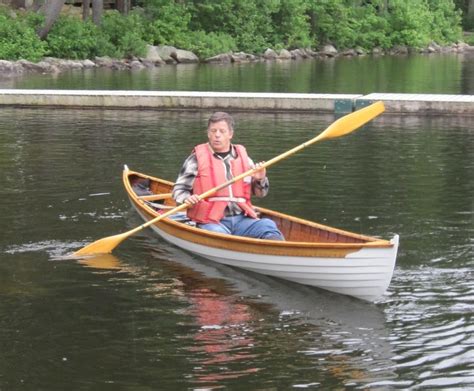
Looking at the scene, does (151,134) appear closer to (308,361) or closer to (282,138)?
(282,138)

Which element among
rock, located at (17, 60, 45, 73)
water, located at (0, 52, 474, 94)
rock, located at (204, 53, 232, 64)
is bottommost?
water, located at (0, 52, 474, 94)

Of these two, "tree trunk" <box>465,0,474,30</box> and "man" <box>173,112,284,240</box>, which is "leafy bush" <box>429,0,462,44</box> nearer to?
"tree trunk" <box>465,0,474,30</box>

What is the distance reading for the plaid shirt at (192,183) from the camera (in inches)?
449

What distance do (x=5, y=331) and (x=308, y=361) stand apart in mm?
2477

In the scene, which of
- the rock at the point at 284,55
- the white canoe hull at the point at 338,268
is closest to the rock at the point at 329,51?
the rock at the point at 284,55

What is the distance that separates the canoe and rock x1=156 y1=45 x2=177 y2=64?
32.9 m

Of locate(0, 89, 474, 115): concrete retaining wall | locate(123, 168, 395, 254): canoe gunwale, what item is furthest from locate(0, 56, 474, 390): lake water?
locate(0, 89, 474, 115): concrete retaining wall

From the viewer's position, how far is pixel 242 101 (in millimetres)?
24406

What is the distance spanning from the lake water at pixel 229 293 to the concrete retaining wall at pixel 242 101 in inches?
194

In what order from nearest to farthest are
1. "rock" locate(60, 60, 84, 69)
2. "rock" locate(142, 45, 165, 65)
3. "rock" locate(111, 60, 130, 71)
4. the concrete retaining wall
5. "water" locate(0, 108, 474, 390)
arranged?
"water" locate(0, 108, 474, 390), the concrete retaining wall, "rock" locate(60, 60, 84, 69), "rock" locate(111, 60, 130, 71), "rock" locate(142, 45, 165, 65)

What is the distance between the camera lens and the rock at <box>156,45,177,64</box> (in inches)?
1763

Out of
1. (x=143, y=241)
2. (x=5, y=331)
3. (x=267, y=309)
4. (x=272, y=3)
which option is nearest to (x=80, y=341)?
(x=5, y=331)

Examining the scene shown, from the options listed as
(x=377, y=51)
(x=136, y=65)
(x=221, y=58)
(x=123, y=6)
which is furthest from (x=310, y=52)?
(x=136, y=65)

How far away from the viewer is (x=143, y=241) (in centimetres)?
1266
